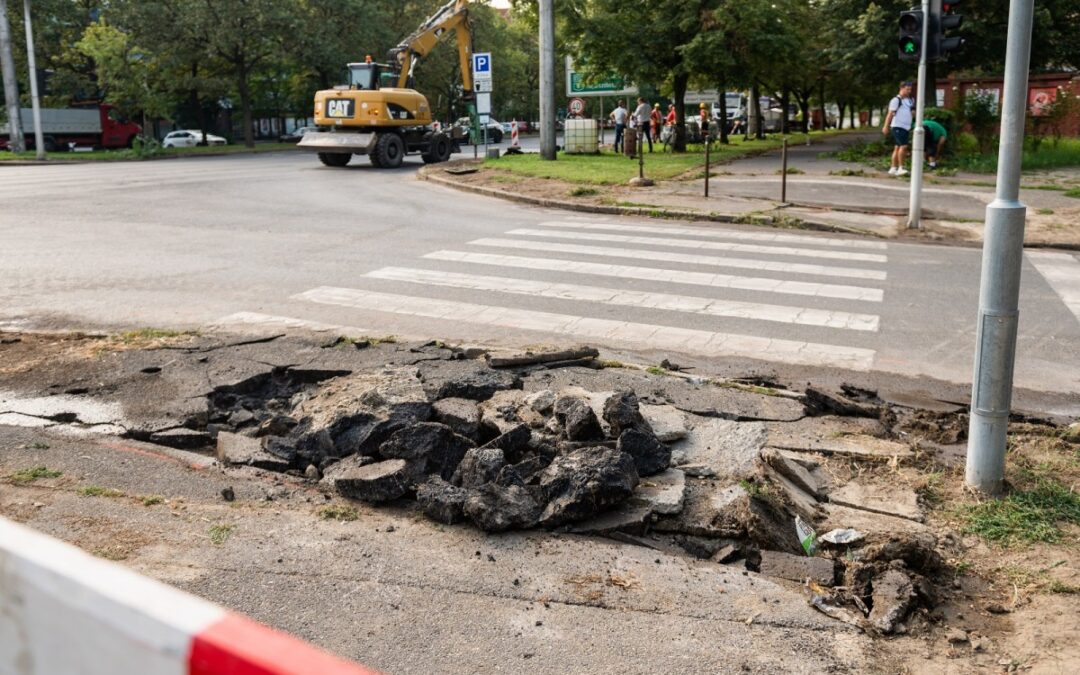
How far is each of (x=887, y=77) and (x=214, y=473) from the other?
2909 cm

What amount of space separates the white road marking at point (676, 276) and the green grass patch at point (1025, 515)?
17.8 ft

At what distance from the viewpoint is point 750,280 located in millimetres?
11391

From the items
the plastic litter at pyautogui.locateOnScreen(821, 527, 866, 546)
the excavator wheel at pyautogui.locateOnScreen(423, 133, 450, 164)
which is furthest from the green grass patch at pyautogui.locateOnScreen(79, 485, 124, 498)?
the excavator wheel at pyautogui.locateOnScreen(423, 133, 450, 164)

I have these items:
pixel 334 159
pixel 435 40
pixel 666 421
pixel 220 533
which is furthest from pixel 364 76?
pixel 220 533

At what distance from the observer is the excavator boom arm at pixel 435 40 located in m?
29.9

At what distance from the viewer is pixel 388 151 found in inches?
1123

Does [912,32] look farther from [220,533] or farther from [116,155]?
[116,155]

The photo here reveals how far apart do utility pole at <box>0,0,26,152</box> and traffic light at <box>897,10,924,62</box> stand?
118ft

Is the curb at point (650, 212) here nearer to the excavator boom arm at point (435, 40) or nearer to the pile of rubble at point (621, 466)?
the pile of rubble at point (621, 466)

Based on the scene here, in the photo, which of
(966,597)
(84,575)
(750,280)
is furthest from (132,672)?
(750,280)

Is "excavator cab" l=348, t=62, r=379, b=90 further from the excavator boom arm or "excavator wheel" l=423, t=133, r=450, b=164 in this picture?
Result: "excavator wheel" l=423, t=133, r=450, b=164

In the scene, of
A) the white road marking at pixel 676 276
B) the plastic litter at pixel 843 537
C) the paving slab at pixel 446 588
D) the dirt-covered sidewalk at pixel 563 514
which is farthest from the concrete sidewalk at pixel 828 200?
the paving slab at pixel 446 588

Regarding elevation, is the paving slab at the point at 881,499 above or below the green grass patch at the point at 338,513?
below

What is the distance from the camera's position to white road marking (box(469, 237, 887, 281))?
1199cm
